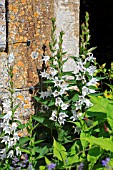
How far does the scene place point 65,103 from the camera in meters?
3.10

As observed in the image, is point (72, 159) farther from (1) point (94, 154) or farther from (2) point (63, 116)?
(2) point (63, 116)

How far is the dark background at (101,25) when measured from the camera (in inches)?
249

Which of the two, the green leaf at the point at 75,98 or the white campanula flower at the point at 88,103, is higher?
the green leaf at the point at 75,98

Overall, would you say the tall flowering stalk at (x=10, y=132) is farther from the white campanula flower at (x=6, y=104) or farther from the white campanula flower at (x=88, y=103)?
the white campanula flower at (x=88, y=103)

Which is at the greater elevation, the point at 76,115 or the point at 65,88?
the point at 65,88

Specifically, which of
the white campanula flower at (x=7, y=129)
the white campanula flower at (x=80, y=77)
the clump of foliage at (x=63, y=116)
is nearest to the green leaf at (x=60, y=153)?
the clump of foliage at (x=63, y=116)

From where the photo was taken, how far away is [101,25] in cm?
644

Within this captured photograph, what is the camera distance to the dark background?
6.32m

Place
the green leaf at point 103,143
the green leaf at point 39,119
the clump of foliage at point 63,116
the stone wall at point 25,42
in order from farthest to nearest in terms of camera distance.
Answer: the stone wall at point 25,42, the green leaf at point 39,119, the clump of foliage at point 63,116, the green leaf at point 103,143

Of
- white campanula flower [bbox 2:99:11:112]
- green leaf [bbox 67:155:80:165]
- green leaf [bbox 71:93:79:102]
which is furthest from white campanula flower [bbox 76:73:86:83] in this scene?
green leaf [bbox 67:155:80:165]

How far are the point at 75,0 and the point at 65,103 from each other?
0.90 metres

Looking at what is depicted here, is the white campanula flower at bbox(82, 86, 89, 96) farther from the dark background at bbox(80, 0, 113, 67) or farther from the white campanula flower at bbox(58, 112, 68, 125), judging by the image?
the dark background at bbox(80, 0, 113, 67)

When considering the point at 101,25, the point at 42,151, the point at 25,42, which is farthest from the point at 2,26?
the point at 101,25

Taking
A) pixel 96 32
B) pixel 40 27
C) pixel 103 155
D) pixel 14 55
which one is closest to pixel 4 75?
pixel 14 55
